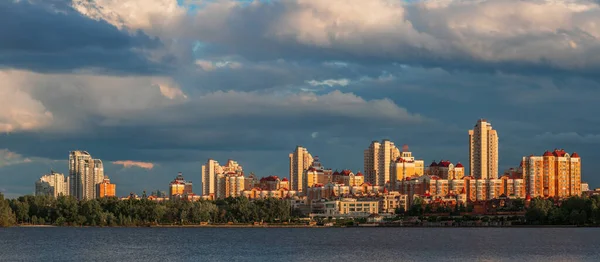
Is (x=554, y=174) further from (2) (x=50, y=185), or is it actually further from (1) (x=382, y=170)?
(2) (x=50, y=185)

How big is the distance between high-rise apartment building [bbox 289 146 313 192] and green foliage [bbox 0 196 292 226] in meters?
71.0

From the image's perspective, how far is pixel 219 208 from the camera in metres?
122

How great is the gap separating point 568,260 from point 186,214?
67.8m

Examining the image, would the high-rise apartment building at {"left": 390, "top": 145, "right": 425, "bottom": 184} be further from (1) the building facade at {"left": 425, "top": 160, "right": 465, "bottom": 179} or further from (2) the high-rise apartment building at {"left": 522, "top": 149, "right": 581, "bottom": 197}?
(2) the high-rise apartment building at {"left": 522, "top": 149, "right": 581, "bottom": 197}

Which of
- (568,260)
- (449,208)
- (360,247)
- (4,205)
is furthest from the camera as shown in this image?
(449,208)

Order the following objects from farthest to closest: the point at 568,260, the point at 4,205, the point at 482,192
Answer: the point at 482,192, the point at 4,205, the point at 568,260

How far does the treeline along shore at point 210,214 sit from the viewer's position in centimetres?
10694

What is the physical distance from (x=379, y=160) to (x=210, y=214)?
65058mm

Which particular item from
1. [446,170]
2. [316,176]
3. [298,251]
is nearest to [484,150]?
[446,170]

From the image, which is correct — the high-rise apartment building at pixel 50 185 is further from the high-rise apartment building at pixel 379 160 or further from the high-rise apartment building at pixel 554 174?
the high-rise apartment building at pixel 554 174

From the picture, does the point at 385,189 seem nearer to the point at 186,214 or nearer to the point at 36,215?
the point at 186,214

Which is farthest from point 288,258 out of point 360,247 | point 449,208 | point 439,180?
point 439,180

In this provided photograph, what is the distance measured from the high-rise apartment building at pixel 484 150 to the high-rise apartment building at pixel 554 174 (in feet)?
38.0

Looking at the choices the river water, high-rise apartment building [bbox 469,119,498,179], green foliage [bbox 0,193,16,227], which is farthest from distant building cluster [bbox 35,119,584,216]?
the river water
